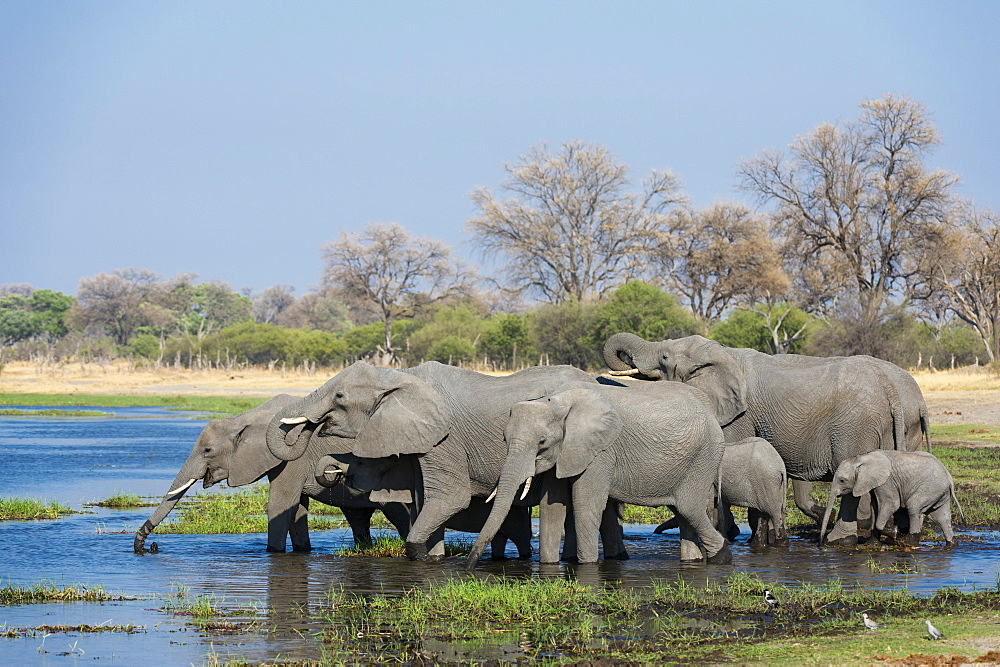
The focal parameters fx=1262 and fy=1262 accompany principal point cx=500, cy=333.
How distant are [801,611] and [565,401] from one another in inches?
117

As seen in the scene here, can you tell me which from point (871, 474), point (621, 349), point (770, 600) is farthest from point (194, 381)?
point (770, 600)

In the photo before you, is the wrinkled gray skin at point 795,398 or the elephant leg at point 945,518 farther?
the wrinkled gray skin at point 795,398

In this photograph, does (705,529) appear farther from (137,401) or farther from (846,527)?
(137,401)

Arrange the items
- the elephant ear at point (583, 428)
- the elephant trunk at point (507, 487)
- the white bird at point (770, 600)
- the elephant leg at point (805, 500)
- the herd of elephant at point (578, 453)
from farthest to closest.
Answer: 1. the elephant leg at point (805, 500)
2. the herd of elephant at point (578, 453)
3. the elephant ear at point (583, 428)
4. the elephant trunk at point (507, 487)
5. the white bird at point (770, 600)

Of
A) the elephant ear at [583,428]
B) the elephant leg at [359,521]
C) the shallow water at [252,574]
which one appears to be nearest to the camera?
the shallow water at [252,574]

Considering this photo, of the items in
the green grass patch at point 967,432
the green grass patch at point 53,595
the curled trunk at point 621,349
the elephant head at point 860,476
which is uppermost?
the curled trunk at point 621,349

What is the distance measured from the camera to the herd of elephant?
37.2 feet

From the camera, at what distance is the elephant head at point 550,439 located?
10.9 meters

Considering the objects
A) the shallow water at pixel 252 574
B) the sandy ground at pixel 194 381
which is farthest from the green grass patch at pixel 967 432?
the shallow water at pixel 252 574

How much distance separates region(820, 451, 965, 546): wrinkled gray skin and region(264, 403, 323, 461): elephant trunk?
5.43m

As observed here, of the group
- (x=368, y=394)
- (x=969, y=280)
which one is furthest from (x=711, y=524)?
(x=969, y=280)

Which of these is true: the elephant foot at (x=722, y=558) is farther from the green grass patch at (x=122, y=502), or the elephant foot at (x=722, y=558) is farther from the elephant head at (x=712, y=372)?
the green grass patch at (x=122, y=502)

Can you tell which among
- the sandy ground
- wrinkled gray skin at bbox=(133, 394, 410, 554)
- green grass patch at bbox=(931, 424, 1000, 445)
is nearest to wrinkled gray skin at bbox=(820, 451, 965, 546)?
wrinkled gray skin at bbox=(133, 394, 410, 554)

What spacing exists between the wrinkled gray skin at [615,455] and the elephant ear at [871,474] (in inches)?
75.3
